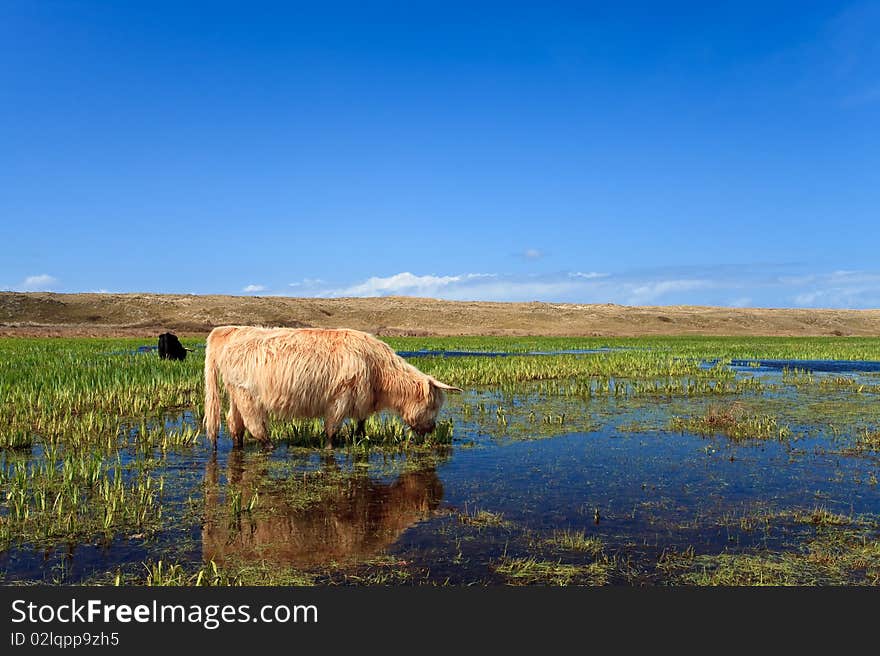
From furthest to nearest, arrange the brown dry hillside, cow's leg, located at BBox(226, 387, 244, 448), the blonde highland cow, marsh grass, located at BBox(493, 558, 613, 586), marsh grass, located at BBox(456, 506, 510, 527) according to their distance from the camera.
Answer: the brown dry hillside → cow's leg, located at BBox(226, 387, 244, 448) → the blonde highland cow → marsh grass, located at BBox(456, 506, 510, 527) → marsh grass, located at BBox(493, 558, 613, 586)

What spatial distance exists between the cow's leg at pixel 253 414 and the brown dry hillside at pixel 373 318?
58.3 m

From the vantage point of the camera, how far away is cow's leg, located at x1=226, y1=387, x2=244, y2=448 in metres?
10.1

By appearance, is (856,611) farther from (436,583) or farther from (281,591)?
(281,591)

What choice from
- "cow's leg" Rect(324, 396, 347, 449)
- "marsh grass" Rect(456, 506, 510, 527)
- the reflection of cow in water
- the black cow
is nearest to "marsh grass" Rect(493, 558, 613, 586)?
A: "marsh grass" Rect(456, 506, 510, 527)

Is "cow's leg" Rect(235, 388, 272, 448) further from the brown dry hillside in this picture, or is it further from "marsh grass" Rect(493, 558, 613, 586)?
the brown dry hillside

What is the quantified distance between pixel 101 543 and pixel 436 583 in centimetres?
315

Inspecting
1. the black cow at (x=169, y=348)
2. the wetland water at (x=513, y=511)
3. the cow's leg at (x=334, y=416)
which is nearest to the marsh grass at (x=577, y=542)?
the wetland water at (x=513, y=511)

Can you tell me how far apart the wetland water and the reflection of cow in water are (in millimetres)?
25

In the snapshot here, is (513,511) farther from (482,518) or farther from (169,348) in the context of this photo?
(169,348)

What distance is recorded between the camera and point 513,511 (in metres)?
6.84

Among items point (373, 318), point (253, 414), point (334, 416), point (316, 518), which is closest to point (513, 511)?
point (316, 518)

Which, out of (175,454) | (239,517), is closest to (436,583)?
(239,517)

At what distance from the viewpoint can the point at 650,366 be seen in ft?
85.4

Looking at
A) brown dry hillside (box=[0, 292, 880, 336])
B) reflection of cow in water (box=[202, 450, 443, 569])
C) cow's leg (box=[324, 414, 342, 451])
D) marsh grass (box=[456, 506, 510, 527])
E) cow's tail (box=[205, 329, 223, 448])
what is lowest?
reflection of cow in water (box=[202, 450, 443, 569])
